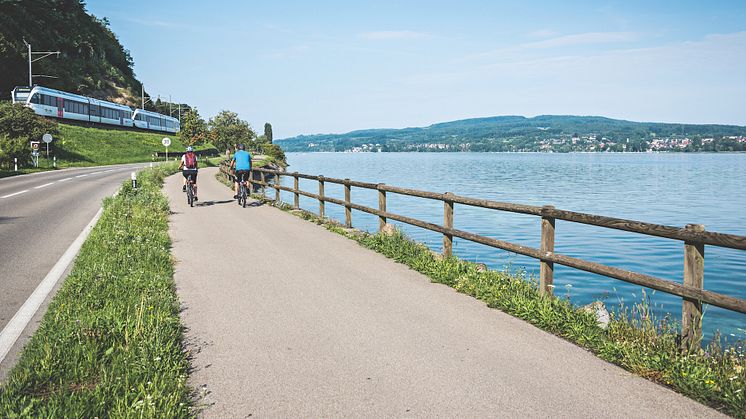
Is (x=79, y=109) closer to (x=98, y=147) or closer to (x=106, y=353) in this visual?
(x=98, y=147)

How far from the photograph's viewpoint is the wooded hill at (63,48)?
67250 mm

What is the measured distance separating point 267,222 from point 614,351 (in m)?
11.1

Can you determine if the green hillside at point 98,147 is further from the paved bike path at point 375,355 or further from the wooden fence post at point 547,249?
the wooden fence post at point 547,249

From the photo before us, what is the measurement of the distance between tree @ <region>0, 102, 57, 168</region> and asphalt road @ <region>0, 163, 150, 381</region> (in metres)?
14.1

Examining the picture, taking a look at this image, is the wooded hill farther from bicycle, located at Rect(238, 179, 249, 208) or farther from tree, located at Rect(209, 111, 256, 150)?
bicycle, located at Rect(238, 179, 249, 208)

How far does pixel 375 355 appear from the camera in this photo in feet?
17.1

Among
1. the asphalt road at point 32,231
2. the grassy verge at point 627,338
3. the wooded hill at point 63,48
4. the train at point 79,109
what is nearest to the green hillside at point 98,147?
the train at point 79,109

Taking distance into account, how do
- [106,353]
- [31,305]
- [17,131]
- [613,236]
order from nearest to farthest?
[106,353] < [31,305] < [613,236] < [17,131]

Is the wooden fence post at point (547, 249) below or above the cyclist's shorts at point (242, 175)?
below

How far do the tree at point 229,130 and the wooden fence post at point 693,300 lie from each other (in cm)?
7092

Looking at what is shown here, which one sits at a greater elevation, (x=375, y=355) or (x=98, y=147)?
(x=98, y=147)

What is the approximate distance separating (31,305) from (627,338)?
21.2 ft

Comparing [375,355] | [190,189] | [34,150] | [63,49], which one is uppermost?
[63,49]

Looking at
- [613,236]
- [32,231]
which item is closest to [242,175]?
[32,231]
